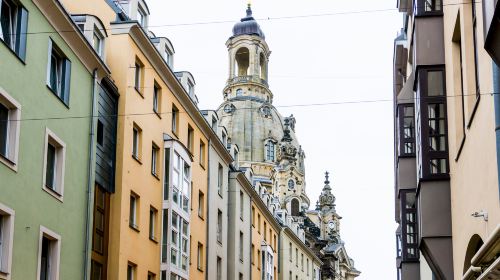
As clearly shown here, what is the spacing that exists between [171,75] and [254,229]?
2051 centimetres

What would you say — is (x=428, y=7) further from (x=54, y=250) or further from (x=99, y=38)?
(x=99, y=38)

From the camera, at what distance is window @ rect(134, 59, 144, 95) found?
31844mm

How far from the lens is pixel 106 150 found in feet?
95.6

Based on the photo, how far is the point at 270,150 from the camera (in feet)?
454

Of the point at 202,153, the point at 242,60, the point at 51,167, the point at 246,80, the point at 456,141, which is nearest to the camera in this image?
the point at 456,141

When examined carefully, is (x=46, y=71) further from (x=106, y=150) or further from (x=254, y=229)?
(x=254, y=229)

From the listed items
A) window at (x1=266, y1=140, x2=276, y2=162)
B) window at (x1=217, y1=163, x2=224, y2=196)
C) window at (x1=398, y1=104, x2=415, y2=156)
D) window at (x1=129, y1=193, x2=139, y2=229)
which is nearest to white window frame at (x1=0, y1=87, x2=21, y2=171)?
window at (x1=129, y1=193, x2=139, y2=229)

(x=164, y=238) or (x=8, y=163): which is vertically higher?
(x=164, y=238)

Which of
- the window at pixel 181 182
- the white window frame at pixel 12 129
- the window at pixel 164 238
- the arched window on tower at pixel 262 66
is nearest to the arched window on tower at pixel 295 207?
A: the arched window on tower at pixel 262 66

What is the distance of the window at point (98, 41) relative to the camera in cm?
2838

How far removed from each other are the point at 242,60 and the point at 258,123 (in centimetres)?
1299

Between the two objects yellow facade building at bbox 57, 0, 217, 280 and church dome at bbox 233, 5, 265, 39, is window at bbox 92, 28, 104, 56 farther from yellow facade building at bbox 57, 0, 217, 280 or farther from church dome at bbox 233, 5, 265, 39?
church dome at bbox 233, 5, 265, 39

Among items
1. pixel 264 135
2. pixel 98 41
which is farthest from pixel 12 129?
pixel 264 135

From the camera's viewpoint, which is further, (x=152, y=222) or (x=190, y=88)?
(x=190, y=88)
